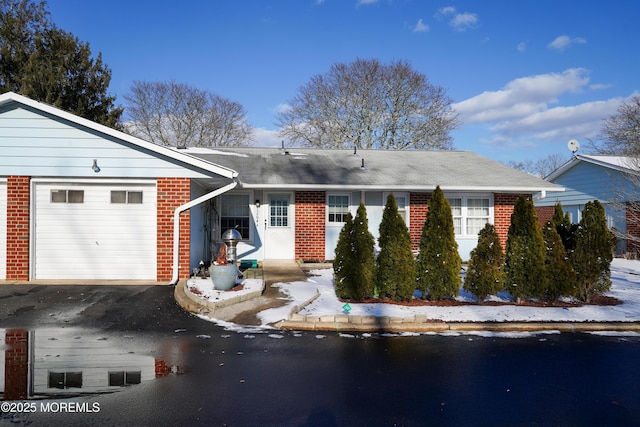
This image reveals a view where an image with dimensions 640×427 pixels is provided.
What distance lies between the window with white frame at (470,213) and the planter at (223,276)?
8.57 m

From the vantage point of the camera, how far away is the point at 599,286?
8.45 meters

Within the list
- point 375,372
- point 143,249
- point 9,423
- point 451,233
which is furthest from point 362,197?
point 9,423

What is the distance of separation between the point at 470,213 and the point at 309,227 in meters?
5.47

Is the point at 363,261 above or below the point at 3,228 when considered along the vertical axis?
below

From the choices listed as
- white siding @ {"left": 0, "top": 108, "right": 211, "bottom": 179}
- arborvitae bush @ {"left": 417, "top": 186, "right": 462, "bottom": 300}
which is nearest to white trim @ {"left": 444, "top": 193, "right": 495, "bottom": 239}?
arborvitae bush @ {"left": 417, "top": 186, "right": 462, "bottom": 300}

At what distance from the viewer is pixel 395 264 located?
8.09m

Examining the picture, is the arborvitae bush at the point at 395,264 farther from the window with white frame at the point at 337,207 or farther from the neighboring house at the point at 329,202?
the window with white frame at the point at 337,207

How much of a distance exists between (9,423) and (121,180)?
7287 mm

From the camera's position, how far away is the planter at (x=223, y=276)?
8.54 metres

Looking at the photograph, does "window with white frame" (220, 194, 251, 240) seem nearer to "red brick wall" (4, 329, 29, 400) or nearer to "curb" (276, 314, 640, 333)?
"curb" (276, 314, 640, 333)

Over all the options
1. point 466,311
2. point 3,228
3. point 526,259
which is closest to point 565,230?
point 526,259

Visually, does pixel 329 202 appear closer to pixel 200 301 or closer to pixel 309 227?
pixel 309 227

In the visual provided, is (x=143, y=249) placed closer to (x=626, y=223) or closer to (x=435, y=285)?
(x=435, y=285)

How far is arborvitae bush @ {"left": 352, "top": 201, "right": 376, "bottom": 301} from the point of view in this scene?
8.10 meters
